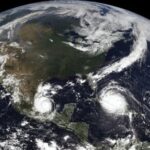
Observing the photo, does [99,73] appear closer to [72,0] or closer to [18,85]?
[18,85]

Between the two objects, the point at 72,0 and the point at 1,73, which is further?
the point at 72,0

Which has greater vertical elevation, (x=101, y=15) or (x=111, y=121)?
(x=101, y=15)

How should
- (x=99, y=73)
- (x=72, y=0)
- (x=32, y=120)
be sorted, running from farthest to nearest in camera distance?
(x=72, y=0), (x=99, y=73), (x=32, y=120)

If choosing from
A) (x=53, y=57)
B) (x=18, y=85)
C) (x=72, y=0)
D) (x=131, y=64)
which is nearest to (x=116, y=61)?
(x=131, y=64)

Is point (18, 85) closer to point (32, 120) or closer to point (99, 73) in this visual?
point (32, 120)

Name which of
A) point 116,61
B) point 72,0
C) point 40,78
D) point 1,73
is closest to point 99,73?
point 116,61

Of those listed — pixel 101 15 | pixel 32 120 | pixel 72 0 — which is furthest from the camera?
pixel 72 0
